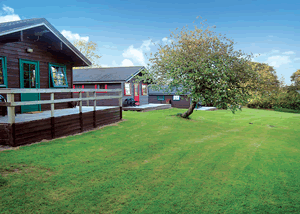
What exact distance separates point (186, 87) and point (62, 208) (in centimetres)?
1157

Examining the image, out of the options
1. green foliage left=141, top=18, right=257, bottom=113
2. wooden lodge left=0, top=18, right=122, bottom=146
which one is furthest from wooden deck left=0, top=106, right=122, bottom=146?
green foliage left=141, top=18, right=257, bottom=113

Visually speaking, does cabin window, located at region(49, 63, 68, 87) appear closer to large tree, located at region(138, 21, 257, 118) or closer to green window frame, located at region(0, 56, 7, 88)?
green window frame, located at region(0, 56, 7, 88)

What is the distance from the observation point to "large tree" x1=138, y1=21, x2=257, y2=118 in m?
13.2

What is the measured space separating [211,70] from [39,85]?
356 inches

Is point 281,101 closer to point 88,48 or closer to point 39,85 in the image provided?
point 39,85

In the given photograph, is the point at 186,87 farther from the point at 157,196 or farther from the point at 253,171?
the point at 157,196

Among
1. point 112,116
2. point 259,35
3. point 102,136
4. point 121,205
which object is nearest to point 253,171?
point 121,205

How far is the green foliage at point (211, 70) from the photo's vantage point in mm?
13227

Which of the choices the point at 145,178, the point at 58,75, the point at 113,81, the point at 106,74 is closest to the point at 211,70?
the point at 58,75

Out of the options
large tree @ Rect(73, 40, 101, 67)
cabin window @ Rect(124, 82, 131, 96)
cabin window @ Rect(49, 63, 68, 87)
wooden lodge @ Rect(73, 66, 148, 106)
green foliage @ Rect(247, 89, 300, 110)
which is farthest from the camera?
large tree @ Rect(73, 40, 101, 67)

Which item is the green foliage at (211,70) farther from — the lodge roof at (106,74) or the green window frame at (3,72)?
the green window frame at (3,72)

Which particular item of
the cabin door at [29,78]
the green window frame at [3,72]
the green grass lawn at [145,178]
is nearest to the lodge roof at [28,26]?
the green window frame at [3,72]

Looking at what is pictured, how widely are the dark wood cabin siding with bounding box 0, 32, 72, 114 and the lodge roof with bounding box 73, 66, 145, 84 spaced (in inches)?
286

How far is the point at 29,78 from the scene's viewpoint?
1107 cm
